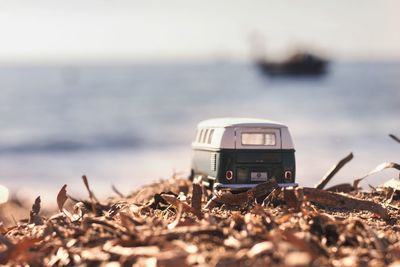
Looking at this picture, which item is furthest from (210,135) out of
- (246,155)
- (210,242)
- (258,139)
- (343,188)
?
(210,242)

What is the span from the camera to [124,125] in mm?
43375

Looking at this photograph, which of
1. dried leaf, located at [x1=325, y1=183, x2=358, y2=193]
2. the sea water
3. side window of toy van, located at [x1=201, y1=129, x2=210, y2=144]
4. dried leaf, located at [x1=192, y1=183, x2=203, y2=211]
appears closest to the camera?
dried leaf, located at [x1=192, y1=183, x2=203, y2=211]

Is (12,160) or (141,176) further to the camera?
(12,160)

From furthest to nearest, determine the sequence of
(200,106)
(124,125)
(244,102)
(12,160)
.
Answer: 1. (244,102)
2. (200,106)
3. (124,125)
4. (12,160)

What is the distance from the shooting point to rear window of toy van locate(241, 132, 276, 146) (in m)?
6.99

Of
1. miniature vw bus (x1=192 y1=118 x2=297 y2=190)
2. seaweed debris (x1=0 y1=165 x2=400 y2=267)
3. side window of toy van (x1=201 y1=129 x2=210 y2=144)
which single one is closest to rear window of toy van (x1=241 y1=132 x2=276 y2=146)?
miniature vw bus (x1=192 y1=118 x2=297 y2=190)

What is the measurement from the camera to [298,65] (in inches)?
3772

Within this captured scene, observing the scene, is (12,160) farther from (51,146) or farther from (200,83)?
(200,83)

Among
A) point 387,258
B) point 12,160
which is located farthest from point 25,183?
point 387,258

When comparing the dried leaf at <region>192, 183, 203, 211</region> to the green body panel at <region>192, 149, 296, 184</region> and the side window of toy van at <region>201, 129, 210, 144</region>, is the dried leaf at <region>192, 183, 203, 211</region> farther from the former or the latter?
the side window of toy van at <region>201, 129, 210, 144</region>

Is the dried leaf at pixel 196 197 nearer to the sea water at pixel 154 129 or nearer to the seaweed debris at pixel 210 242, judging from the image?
the seaweed debris at pixel 210 242

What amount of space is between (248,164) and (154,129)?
3405 cm

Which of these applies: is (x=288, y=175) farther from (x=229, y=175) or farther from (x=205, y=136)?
(x=205, y=136)

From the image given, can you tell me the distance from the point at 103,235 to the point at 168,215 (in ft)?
3.01
